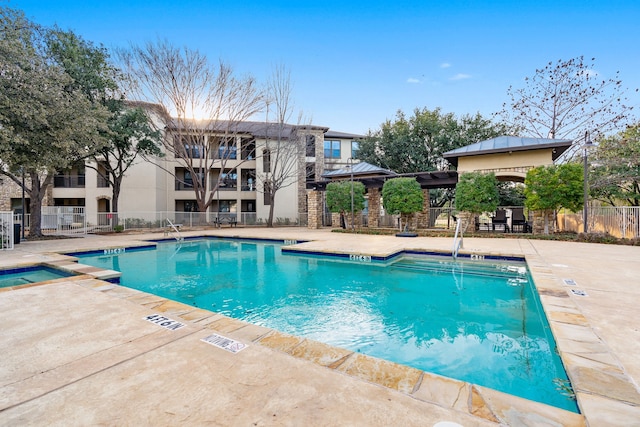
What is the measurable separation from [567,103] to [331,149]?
1592 centimetres

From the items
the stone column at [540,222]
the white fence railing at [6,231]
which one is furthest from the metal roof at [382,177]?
the white fence railing at [6,231]

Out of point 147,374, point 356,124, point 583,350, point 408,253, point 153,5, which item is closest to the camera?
Answer: point 147,374

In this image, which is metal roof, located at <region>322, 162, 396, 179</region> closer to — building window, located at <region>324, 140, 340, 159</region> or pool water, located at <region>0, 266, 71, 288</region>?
building window, located at <region>324, 140, 340, 159</region>

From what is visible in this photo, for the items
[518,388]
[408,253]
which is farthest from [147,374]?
[408,253]

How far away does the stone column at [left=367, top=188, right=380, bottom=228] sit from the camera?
58.1 ft

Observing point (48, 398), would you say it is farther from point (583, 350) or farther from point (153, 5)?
point (153, 5)

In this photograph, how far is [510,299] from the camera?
5.05 m

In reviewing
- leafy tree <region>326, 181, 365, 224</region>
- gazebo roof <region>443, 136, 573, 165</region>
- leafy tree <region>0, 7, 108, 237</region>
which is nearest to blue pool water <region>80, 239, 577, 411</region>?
leafy tree <region>0, 7, 108, 237</region>

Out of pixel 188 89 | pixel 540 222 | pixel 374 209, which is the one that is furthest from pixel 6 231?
pixel 540 222

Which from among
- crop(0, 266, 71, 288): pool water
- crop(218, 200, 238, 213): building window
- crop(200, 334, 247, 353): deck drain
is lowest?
crop(0, 266, 71, 288): pool water

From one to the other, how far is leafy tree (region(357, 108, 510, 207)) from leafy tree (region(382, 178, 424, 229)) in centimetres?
703

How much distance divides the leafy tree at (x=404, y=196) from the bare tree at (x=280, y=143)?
931cm

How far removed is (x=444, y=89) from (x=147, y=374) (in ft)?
62.8

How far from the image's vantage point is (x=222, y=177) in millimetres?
23047
